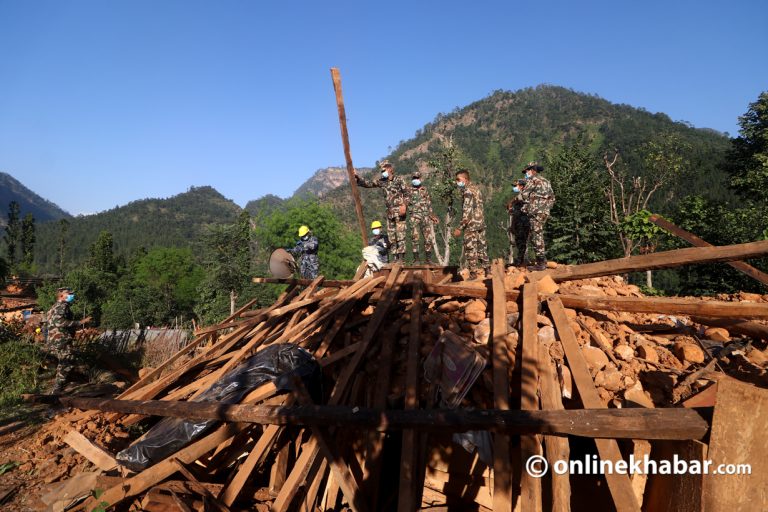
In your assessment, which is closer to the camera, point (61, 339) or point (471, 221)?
point (61, 339)

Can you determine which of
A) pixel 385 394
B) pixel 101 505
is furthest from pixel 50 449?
pixel 385 394

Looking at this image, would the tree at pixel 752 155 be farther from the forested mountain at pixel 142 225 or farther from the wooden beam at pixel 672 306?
the forested mountain at pixel 142 225

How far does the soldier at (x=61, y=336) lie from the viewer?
8.34 m

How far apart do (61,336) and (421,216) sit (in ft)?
28.9

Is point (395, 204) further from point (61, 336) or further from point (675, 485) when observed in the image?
point (61, 336)

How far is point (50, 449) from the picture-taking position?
16.4 feet

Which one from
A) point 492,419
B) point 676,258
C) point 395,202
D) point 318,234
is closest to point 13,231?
point 318,234

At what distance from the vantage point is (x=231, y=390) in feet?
13.0

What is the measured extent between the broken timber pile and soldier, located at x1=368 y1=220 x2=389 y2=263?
420 centimetres

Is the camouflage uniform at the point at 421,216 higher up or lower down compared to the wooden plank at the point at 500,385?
higher up

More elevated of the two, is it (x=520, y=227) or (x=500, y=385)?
(x=520, y=227)

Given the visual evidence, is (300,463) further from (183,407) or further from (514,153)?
(514,153)

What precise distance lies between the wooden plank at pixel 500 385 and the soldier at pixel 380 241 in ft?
14.6

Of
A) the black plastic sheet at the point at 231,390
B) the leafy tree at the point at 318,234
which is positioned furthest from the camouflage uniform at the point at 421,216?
the leafy tree at the point at 318,234
